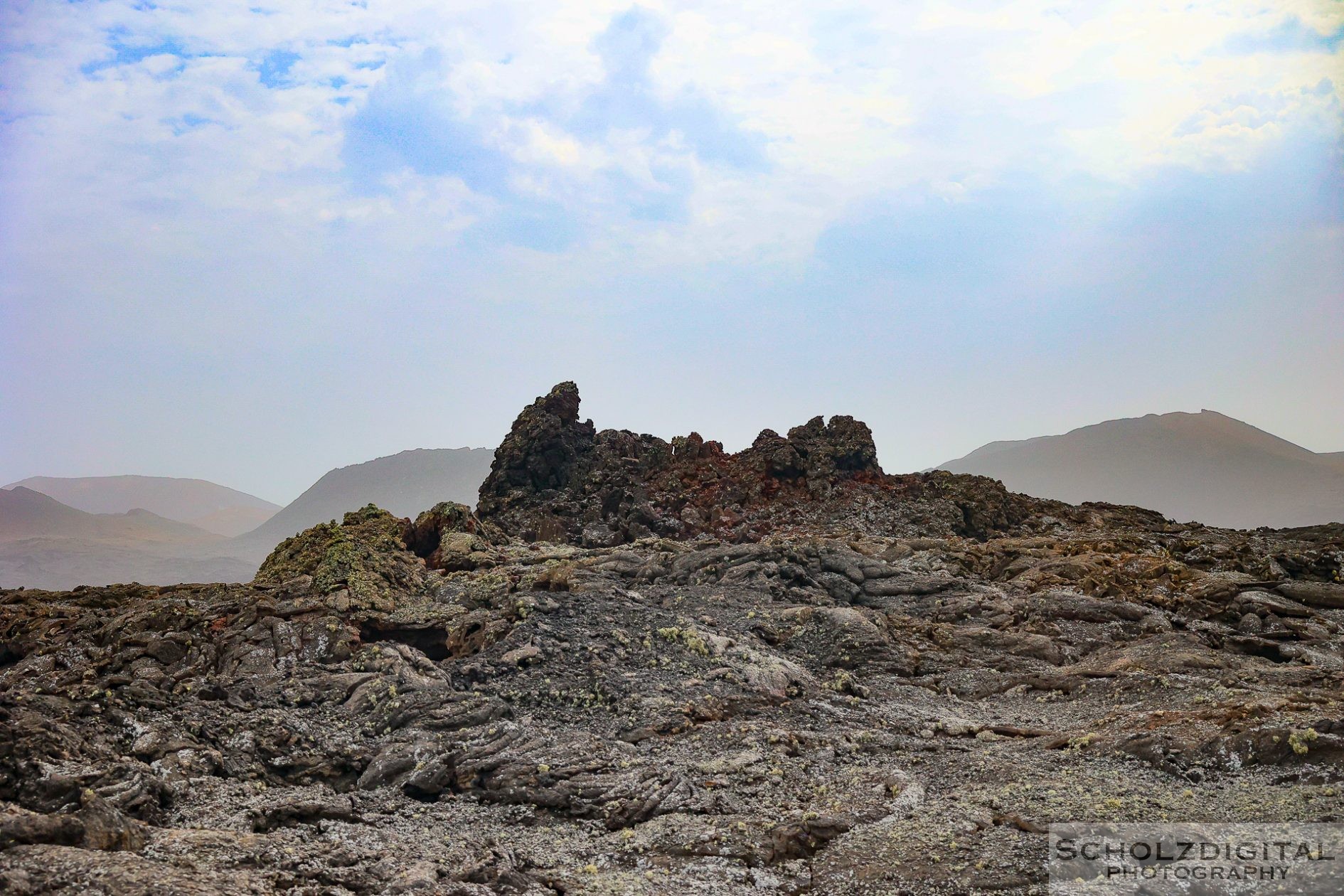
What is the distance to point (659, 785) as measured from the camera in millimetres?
15688

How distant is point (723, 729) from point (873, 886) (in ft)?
22.9

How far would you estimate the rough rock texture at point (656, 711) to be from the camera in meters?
12.7

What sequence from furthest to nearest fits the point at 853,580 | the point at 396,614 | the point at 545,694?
the point at 853,580 < the point at 396,614 < the point at 545,694

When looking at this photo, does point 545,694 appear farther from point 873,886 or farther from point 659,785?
point 873,886

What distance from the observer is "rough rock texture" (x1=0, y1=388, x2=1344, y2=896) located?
499 inches

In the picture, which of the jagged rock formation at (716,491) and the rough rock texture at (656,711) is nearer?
the rough rock texture at (656,711)

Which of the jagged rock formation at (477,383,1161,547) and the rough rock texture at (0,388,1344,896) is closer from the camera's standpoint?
the rough rock texture at (0,388,1344,896)

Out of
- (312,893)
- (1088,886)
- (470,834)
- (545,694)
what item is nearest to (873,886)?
(1088,886)

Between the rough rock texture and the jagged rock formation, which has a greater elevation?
the jagged rock formation

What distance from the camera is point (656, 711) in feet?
64.4

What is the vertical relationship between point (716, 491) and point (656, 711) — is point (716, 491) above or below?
above

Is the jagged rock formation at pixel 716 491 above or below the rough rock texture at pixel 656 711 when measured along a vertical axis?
above

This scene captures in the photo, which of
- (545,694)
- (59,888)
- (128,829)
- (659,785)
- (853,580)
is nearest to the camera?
(59,888)

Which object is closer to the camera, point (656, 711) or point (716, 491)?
point (656, 711)
